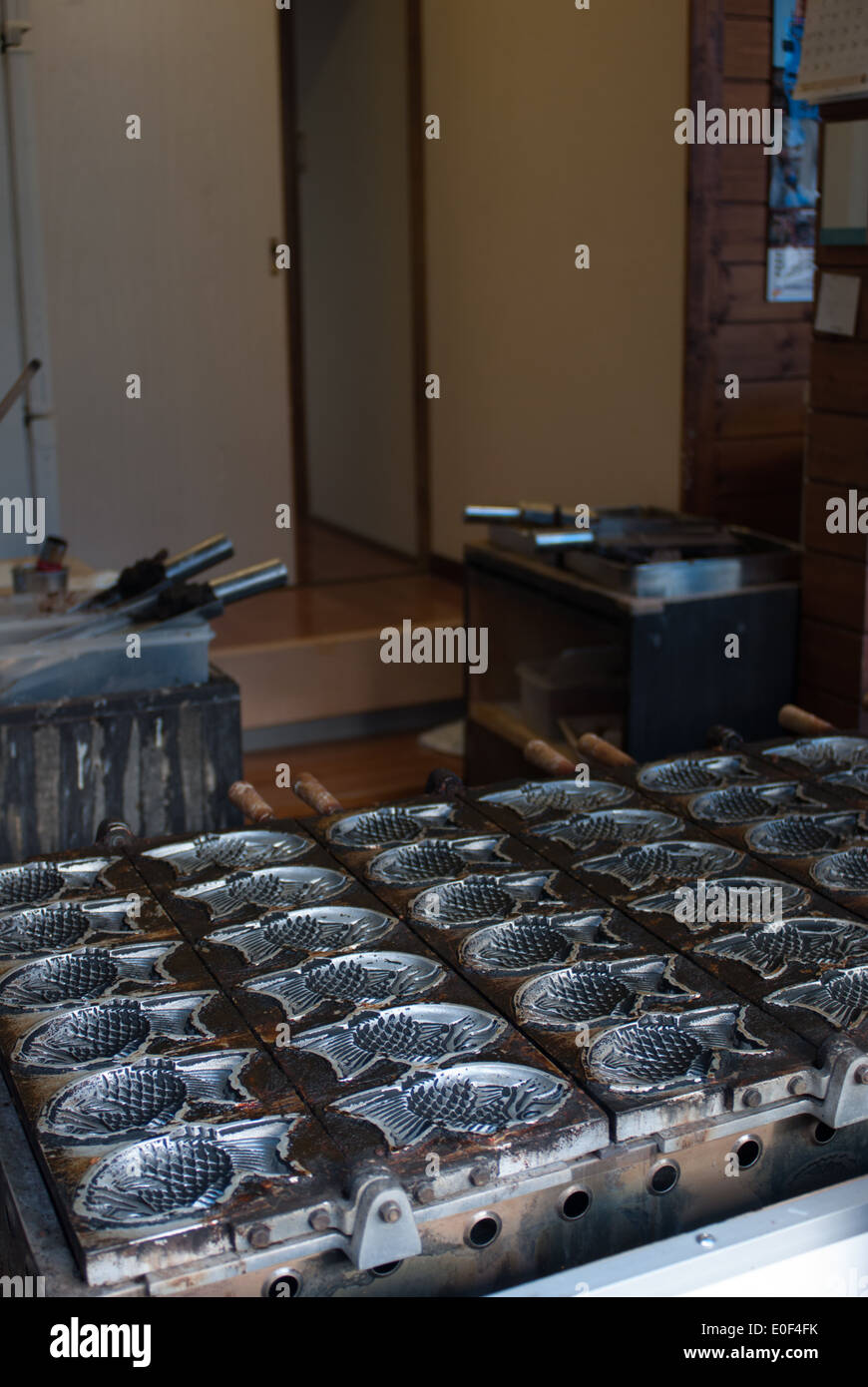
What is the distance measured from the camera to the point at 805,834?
1892 millimetres

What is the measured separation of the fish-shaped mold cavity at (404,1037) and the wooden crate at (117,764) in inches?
55.9

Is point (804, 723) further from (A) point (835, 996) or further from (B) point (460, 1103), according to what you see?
(B) point (460, 1103)

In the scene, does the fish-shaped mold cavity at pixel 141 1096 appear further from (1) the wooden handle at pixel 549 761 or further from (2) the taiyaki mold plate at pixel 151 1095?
(1) the wooden handle at pixel 549 761

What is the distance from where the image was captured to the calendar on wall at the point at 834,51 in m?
2.90

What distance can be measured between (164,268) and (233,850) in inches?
151

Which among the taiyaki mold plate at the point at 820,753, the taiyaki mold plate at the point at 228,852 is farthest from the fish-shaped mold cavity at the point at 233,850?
the taiyaki mold plate at the point at 820,753

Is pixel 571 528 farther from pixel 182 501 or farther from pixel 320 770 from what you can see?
pixel 182 501

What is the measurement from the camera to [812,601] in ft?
11.3

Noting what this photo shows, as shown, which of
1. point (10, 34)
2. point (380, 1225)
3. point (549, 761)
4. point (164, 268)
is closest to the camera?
point (380, 1225)

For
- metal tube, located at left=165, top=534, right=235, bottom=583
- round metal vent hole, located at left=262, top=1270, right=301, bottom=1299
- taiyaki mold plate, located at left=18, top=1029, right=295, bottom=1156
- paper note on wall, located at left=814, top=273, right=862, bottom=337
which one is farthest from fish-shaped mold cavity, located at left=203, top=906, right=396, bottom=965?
paper note on wall, located at left=814, top=273, right=862, bottom=337

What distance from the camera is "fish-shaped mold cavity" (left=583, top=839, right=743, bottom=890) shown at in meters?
1.74

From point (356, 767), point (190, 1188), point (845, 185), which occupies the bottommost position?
point (356, 767)

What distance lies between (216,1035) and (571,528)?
8.55 ft

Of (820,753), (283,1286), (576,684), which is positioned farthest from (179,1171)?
(576,684)
